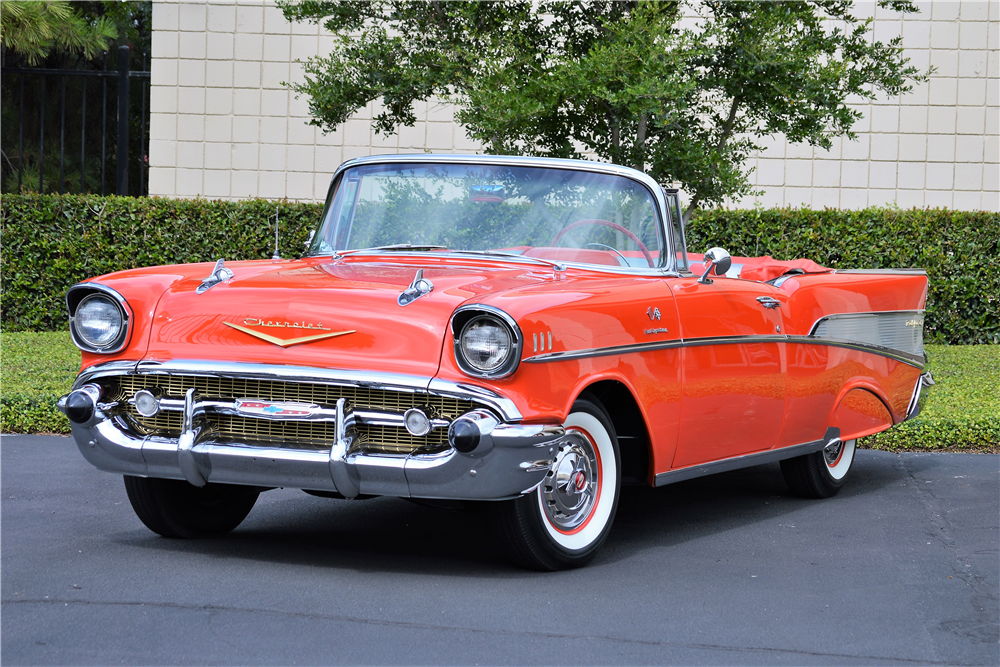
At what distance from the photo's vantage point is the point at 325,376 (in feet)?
13.0

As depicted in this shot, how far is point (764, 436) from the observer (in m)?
5.33

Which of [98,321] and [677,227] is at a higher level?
[677,227]

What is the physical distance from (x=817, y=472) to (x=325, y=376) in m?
3.14

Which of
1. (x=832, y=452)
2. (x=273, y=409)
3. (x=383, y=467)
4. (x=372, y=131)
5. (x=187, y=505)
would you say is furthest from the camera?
(x=372, y=131)

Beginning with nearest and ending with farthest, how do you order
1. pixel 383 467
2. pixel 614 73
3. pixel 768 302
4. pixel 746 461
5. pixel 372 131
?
pixel 383 467 < pixel 746 461 < pixel 768 302 < pixel 614 73 < pixel 372 131

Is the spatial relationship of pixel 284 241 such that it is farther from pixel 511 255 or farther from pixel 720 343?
pixel 720 343

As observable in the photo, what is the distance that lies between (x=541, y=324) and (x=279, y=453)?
101 centimetres

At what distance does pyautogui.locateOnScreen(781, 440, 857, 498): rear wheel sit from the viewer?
6047 millimetres

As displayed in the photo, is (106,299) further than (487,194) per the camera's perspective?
No

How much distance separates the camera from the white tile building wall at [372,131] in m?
13.8

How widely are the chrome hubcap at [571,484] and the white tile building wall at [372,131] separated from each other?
9.76m

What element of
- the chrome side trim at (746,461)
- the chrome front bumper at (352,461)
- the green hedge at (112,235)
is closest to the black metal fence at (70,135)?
the green hedge at (112,235)

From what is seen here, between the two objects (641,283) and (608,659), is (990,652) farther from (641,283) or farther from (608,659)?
(641,283)

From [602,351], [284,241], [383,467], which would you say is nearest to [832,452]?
[602,351]
